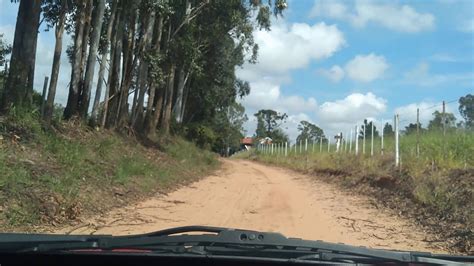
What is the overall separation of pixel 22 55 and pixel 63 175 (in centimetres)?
410

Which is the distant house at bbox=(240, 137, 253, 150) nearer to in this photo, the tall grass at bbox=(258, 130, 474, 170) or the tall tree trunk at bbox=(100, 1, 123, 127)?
the tall tree trunk at bbox=(100, 1, 123, 127)

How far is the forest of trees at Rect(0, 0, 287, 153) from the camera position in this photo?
14633 mm

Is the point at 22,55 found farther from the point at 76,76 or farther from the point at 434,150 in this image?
the point at 434,150

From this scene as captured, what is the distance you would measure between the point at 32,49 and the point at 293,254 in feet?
42.4

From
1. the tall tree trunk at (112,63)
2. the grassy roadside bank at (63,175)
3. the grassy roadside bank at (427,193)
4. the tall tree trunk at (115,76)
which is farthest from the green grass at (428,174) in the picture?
the tall tree trunk at (112,63)

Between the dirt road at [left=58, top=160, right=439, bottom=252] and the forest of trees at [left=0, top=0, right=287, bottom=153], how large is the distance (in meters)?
4.94

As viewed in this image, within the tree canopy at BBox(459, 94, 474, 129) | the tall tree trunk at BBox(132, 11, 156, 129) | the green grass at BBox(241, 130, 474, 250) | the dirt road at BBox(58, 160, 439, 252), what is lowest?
the dirt road at BBox(58, 160, 439, 252)

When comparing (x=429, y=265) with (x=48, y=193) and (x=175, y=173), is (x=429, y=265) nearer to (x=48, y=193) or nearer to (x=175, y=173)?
(x=48, y=193)

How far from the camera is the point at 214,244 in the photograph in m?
3.65

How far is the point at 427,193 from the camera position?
1305cm

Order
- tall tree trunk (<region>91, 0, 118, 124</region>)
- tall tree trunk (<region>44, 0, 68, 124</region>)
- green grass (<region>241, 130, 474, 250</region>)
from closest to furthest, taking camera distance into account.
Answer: green grass (<region>241, 130, 474, 250</region>)
tall tree trunk (<region>44, 0, 68, 124</region>)
tall tree trunk (<region>91, 0, 118, 124</region>)

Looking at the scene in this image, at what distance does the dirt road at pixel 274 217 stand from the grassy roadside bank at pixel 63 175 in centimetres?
59

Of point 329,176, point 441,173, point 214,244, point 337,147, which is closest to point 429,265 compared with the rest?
point 214,244

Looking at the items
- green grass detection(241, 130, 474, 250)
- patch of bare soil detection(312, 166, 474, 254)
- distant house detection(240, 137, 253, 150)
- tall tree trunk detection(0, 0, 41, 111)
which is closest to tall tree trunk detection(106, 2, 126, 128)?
tall tree trunk detection(0, 0, 41, 111)
